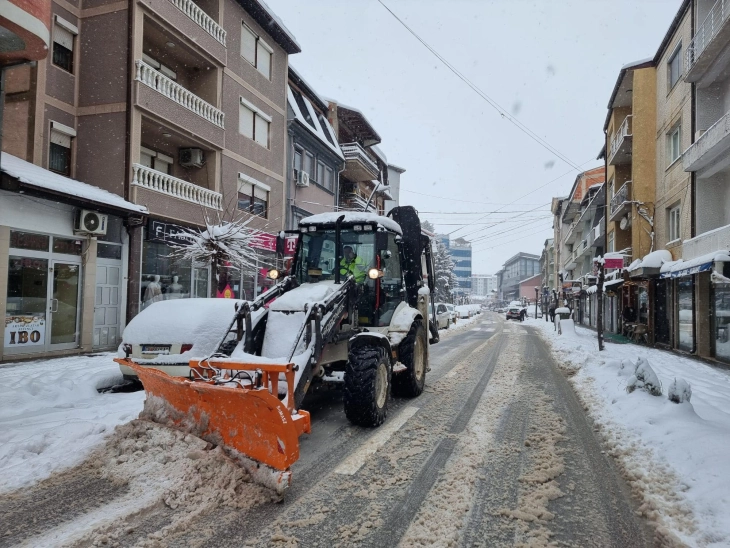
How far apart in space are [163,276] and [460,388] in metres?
10.2

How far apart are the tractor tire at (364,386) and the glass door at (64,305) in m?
9.19

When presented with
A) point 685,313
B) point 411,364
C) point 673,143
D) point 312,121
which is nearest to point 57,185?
point 411,364

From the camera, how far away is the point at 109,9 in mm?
12680

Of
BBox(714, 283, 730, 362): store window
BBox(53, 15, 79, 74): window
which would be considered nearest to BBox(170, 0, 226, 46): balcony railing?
BBox(53, 15, 79, 74): window

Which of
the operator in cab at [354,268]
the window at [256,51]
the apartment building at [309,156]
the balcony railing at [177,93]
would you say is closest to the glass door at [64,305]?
the balcony railing at [177,93]

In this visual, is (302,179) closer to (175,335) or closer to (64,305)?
(64,305)

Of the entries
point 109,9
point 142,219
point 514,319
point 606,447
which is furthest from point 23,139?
point 514,319

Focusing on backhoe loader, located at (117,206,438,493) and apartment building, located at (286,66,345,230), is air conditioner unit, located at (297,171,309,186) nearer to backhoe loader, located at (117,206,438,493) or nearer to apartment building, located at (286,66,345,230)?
apartment building, located at (286,66,345,230)

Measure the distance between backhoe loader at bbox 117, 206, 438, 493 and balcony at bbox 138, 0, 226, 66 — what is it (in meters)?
10.2

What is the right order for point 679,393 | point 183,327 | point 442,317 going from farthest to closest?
point 442,317 < point 183,327 < point 679,393

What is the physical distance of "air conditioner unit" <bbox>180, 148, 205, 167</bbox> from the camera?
49.9 feet

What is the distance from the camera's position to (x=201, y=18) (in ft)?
49.0

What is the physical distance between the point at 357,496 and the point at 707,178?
49.8ft

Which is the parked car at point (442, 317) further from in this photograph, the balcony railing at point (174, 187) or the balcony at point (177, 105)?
the balcony at point (177, 105)
